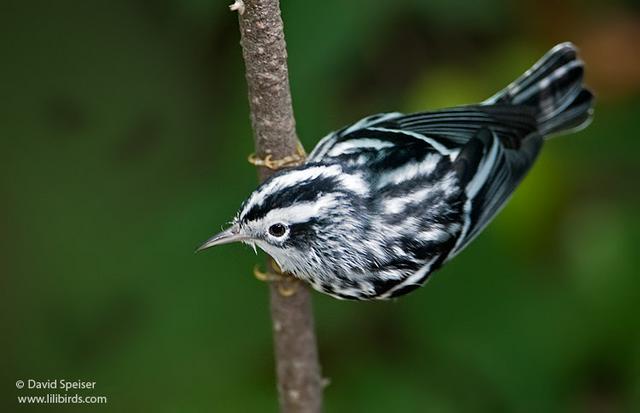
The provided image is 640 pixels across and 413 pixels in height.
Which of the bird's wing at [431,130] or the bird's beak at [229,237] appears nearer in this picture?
the bird's beak at [229,237]

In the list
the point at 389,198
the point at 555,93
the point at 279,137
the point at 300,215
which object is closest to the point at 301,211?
the point at 300,215

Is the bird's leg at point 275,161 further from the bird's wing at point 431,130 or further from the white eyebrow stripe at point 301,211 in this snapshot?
the bird's wing at point 431,130

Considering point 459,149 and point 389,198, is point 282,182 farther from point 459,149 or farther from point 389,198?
point 459,149

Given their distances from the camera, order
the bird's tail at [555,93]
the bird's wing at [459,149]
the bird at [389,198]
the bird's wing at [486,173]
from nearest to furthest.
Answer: the bird at [389,198], the bird's wing at [459,149], the bird's wing at [486,173], the bird's tail at [555,93]

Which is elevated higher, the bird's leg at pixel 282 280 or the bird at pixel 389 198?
the bird at pixel 389 198

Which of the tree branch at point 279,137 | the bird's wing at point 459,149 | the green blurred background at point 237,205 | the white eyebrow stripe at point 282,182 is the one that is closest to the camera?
the tree branch at point 279,137

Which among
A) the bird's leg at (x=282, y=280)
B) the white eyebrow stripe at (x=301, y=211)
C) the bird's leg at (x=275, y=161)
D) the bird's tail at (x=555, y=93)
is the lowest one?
the bird's leg at (x=282, y=280)

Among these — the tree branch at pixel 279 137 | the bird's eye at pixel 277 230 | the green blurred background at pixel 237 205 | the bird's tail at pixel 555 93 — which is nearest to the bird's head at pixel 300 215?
the bird's eye at pixel 277 230

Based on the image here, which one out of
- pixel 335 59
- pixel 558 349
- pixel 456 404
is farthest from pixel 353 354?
pixel 335 59
